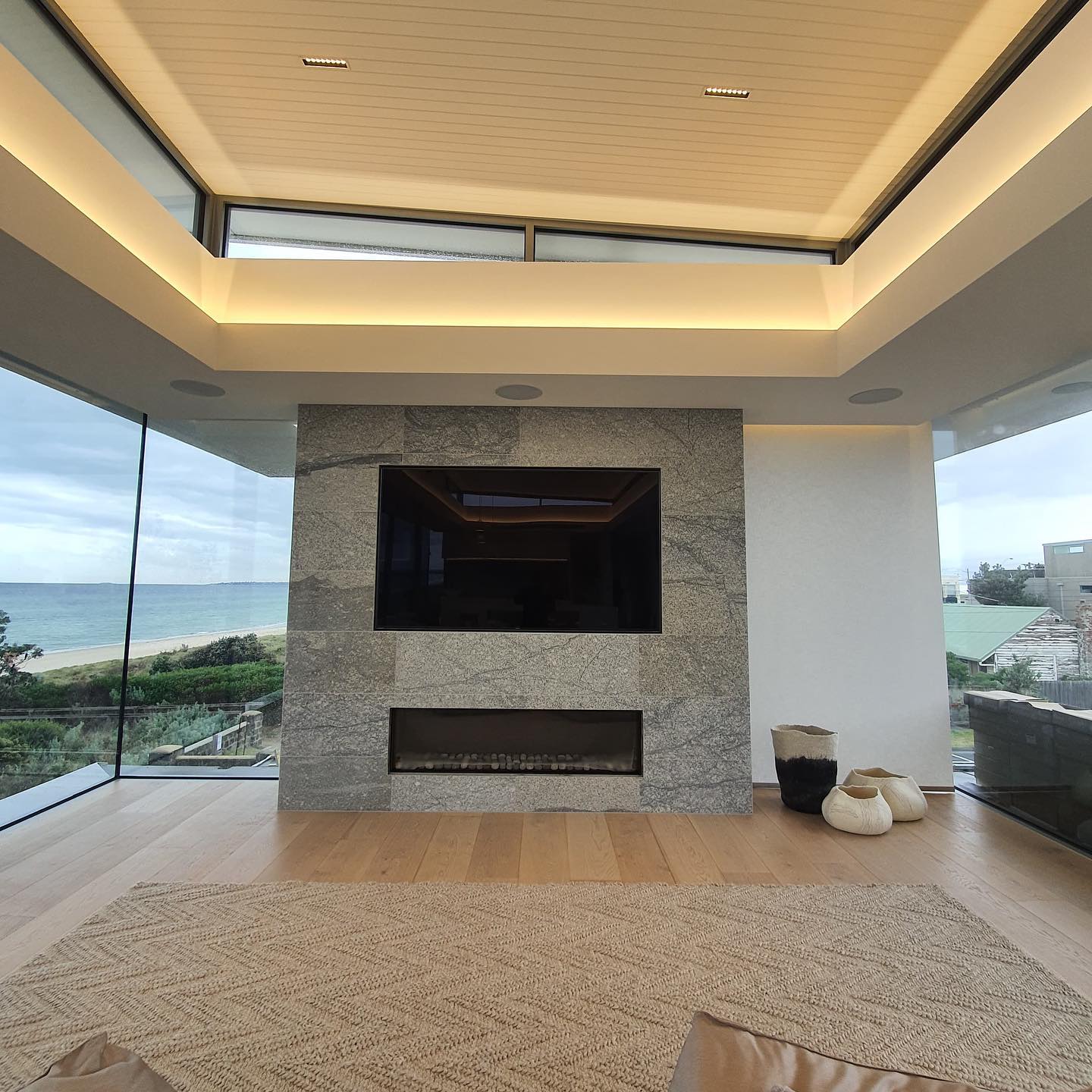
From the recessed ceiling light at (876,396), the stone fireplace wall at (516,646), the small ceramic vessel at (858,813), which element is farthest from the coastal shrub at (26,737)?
the recessed ceiling light at (876,396)

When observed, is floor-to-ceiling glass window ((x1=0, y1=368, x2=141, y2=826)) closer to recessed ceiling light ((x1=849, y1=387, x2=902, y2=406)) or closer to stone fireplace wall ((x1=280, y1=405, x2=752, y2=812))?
stone fireplace wall ((x1=280, y1=405, x2=752, y2=812))

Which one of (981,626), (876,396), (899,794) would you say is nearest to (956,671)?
(981,626)

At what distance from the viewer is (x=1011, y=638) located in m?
4.05

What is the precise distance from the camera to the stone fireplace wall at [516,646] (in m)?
3.91

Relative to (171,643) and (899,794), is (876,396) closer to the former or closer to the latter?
(899,794)

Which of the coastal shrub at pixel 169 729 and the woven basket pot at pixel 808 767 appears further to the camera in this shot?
the coastal shrub at pixel 169 729

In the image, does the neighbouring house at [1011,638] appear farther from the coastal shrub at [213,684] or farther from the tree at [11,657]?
the tree at [11,657]

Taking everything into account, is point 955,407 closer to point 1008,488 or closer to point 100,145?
point 1008,488

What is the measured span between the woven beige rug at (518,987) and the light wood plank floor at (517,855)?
6.9 inches

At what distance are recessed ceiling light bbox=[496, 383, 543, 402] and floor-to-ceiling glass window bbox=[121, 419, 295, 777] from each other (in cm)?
151

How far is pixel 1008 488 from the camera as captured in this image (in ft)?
13.3

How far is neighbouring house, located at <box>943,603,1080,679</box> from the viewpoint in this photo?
3.71 meters

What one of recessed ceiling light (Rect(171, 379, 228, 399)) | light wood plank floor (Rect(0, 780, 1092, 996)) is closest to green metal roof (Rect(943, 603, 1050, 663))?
light wood plank floor (Rect(0, 780, 1092, 996))

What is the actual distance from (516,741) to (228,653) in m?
1.92
